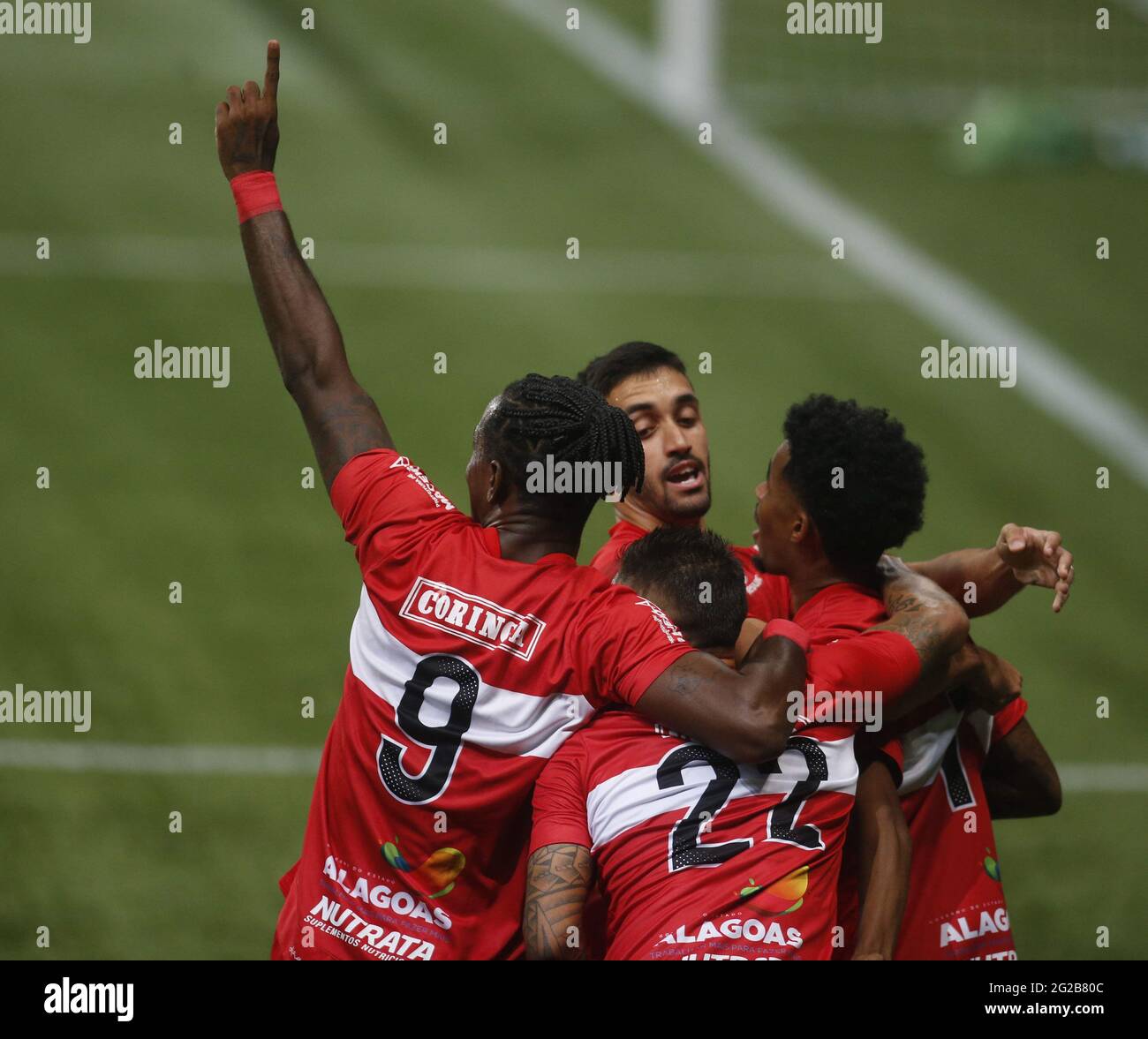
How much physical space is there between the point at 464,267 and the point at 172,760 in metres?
→ 8.34

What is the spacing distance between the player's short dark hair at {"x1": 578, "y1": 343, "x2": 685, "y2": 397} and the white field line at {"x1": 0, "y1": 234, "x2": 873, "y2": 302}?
373 inches

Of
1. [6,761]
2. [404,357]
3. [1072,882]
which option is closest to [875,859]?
[1072,882]

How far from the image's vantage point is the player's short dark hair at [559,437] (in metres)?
4.37

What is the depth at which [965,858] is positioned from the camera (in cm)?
478

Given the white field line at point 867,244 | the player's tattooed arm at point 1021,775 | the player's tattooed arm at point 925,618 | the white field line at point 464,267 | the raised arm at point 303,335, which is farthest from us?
the white field line at point 464,267

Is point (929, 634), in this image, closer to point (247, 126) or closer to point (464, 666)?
point (464, 666)

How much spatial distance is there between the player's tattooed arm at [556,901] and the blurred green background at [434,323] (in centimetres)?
316

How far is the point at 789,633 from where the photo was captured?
4.25m

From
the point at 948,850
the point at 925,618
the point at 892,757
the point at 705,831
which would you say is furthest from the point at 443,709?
the point at 948,850

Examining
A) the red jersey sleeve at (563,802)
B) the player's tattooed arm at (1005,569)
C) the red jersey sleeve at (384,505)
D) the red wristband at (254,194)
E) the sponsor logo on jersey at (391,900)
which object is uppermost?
the red wristband at (254,194)

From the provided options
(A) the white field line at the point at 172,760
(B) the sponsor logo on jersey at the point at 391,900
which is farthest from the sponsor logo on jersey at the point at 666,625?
(A) the white field line at the point at 172,760

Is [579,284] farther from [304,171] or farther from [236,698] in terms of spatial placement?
[236,698]

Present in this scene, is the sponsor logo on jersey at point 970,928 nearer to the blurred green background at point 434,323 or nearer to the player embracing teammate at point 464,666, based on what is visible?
the player embracing teammate at point 464,666
